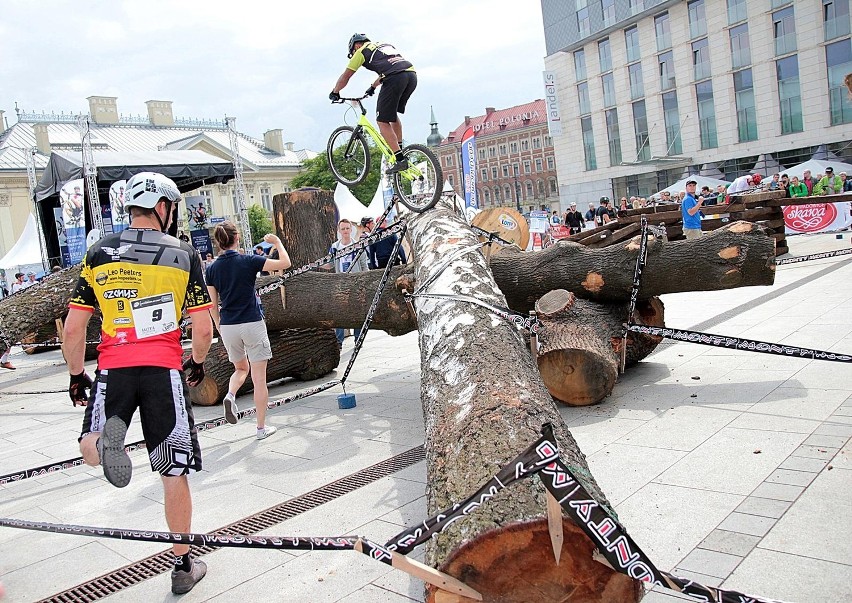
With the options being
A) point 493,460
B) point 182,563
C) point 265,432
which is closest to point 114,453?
point 182,563

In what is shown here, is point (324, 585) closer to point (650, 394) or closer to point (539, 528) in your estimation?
point (539, 528)

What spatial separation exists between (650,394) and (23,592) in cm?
472

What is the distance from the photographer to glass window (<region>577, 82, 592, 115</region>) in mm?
50938

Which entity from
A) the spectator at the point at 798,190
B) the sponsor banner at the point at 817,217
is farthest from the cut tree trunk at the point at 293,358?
the spectator at the point at 798,190

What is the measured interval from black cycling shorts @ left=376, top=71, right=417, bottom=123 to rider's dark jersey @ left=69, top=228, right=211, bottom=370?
480 centimetres

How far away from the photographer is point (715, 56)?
139 feet

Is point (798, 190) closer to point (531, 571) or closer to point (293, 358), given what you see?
point (293, 358)

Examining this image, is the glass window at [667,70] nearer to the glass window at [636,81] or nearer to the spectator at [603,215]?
the glass window at [636,81]

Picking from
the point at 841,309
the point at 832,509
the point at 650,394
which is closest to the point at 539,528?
the point at 832,509

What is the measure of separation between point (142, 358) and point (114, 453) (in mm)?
459

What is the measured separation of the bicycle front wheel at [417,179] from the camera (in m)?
7.90

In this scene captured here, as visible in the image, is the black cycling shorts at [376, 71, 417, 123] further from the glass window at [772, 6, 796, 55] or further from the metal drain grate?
the glass window at [772, 6, 796, 55]

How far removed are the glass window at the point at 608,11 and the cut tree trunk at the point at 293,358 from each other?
155ft

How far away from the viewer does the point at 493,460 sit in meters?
2.68
